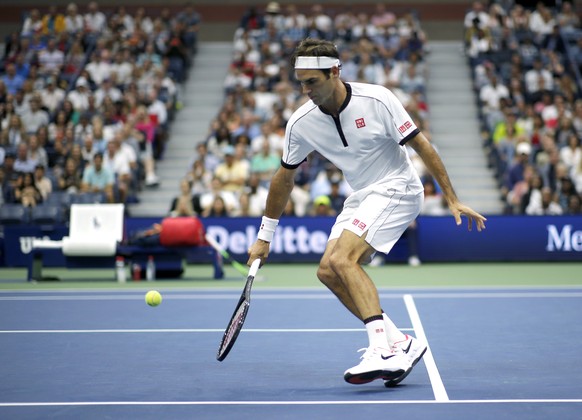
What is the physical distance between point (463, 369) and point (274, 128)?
41.1ft

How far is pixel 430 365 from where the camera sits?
6.88 metres

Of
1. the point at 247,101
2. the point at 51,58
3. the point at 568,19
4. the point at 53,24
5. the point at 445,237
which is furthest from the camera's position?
the point at 53,24

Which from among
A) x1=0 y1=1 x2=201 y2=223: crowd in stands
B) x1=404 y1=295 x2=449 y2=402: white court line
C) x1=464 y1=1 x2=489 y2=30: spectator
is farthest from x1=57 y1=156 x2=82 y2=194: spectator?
x1=464 y1=1 x2=489 y2=30: spectator

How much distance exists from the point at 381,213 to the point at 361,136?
1.64ft

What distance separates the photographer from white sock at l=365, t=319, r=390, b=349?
606 cm

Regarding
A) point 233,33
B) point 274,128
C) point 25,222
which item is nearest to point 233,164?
point 274,128

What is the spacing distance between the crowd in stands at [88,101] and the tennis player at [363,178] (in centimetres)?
1080

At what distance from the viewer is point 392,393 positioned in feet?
19.5

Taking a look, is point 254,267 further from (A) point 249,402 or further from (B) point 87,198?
(B) point 87,198

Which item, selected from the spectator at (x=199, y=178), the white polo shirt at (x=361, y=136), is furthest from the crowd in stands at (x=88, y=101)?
the white polo shirt at (x=361, y=136)

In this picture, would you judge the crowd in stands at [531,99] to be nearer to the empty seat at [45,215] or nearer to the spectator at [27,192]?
the empty seat at [45,215]

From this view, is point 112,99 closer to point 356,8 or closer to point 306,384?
point 356,8

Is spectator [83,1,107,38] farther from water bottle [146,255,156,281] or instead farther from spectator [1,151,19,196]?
water bottle [146,255,156,281]

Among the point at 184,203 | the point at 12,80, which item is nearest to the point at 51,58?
the point at 12,80
